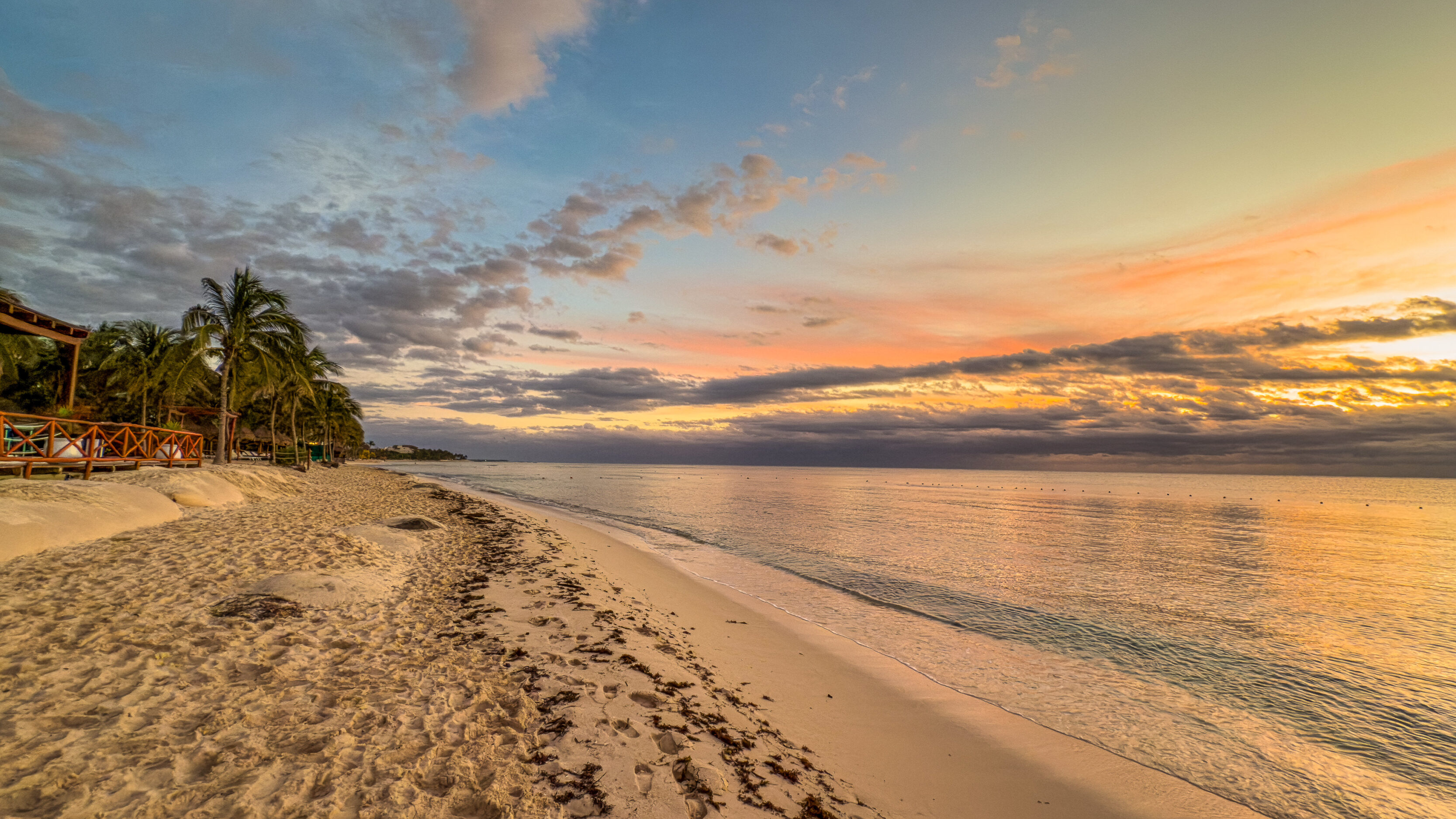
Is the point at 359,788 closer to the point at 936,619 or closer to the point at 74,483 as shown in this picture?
the point at 936,619

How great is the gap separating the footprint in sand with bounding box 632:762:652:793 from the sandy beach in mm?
34

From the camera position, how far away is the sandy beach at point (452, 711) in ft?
12.9

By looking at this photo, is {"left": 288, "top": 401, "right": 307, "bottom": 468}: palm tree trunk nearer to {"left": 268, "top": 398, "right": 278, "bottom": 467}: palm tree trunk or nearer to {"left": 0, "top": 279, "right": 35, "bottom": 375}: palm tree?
{"left": 268, "top": 398, "right": 278, "bottom": 467}: palm tree trunk

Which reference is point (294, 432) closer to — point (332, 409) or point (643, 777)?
point (332, 409)

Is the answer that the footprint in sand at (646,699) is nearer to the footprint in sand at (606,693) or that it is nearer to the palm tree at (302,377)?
the footprint in sand at (606,693)

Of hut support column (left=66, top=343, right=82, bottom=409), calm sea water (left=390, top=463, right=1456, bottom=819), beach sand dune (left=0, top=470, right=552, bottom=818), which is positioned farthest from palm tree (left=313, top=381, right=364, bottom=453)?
beach sand dune (left=0, top=470, right=552, bottom=818)

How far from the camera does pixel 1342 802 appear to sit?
6.23 meters

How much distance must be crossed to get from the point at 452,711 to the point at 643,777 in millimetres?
2070

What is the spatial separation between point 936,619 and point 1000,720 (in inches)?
208

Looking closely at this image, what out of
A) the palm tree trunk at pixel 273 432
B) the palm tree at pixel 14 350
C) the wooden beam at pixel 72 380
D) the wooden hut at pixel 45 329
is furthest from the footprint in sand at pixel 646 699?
the palm tree trunk at pixel 273 432

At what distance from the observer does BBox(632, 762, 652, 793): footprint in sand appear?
14.5 feet

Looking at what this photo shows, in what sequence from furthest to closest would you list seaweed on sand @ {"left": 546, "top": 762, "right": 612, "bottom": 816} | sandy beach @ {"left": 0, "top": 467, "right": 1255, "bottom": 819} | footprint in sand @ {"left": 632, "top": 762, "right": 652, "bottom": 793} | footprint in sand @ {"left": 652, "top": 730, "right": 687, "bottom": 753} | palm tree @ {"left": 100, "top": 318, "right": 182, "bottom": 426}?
palm tree @ {"left": 100, "top": 318, "right": 182, "bottom": 426}, footprint in sand @ {"left": 652, "top": 730, "right": 687, "bottom": 753}, footprint in sand @ {"left": 632, "top": 762, "right": 652, "bottom": 793}, seaweed on sand @ {"left": 546, "top": 762, "right": 612, "bottom": 816}, sandy beach @ {"left": 0, "top": 467, "right": 1255, "bottom": 819}

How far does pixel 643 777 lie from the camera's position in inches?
180

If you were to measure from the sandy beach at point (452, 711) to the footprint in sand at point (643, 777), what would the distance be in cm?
3
